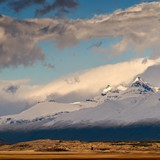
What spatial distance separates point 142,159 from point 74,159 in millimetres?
21502

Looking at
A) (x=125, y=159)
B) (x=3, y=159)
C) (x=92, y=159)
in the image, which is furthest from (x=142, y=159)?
(x=3, y=159)

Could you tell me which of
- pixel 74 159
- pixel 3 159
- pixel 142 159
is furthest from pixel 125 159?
pixel 3 159

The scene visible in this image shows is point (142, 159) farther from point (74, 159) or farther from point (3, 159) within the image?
point (3, 159)

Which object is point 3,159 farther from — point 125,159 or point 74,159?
point 125,159

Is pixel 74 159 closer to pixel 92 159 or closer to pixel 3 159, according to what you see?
pixel 92 159

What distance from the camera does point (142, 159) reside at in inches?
6614

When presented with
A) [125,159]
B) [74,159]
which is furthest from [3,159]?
[125,159]

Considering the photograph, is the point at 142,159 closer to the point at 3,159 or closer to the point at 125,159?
the point at 125,159

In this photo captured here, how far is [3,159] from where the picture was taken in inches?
6299

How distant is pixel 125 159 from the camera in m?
170

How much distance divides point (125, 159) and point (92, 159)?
1115 cm

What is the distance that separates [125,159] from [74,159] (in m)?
16.3

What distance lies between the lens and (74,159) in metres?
169
